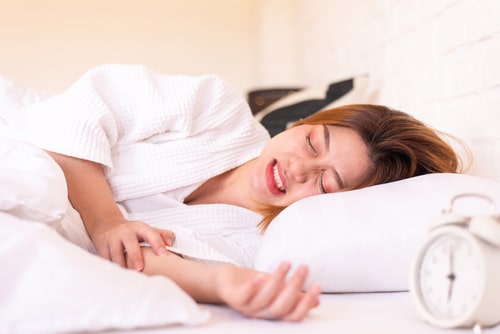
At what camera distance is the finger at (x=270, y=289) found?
75 cm

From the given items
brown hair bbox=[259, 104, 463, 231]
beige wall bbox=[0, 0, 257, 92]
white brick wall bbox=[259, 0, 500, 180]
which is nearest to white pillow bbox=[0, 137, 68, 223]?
brown hair bbox=[259, 104, 463, 231]

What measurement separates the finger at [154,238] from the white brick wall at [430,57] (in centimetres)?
71

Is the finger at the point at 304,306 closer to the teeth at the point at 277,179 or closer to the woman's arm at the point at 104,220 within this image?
the woman's arm at the point at 104,220

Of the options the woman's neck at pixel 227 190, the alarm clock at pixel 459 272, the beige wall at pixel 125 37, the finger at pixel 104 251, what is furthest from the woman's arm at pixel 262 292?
the beige wall at pixel 125 37

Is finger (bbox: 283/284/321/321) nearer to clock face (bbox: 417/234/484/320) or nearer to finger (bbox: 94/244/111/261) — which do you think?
clock face (bbox: 417/234/484/320)

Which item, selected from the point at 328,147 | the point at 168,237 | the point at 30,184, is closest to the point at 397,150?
the point at 328,147

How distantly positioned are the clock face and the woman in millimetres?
476

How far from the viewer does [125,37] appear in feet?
11.6

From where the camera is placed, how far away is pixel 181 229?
1204 mm

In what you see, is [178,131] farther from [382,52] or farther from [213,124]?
[382,52]

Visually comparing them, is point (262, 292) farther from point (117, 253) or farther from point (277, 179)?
point (277, 179)

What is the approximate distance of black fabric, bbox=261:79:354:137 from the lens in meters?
2.19

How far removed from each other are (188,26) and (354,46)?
1.52m

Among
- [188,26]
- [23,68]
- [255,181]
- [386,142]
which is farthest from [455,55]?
[23,68]
